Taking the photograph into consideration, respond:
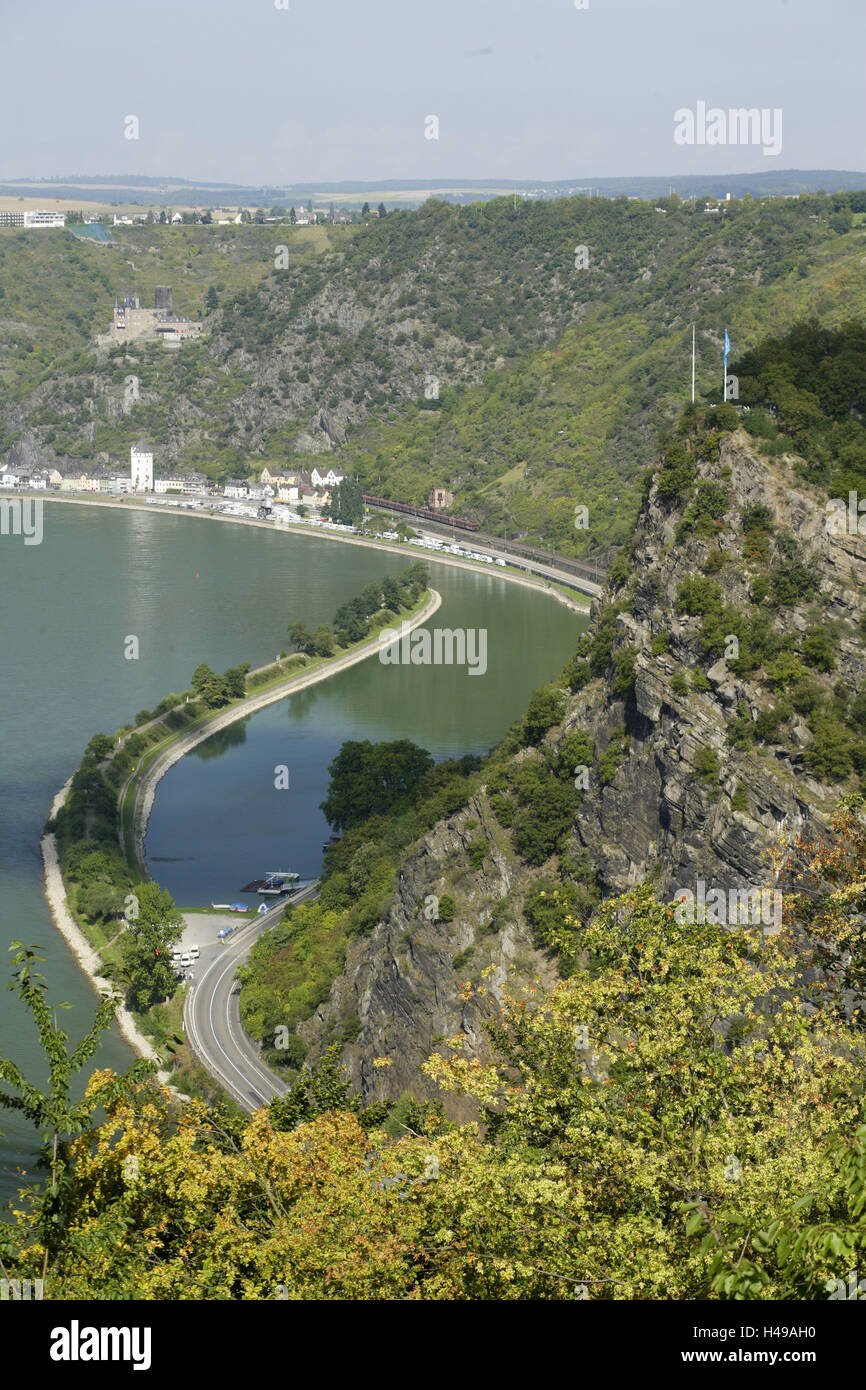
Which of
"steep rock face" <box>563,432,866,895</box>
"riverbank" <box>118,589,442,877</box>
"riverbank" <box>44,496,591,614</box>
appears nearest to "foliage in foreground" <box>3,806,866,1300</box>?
"steep rock face" <box>563,432,866,895</box>

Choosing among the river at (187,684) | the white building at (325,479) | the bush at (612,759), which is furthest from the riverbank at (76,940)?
the white building at (325,479)

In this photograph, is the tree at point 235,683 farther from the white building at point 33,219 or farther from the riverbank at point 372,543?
the white building at point 33,219

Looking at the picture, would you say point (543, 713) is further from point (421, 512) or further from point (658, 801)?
point (421, 512)

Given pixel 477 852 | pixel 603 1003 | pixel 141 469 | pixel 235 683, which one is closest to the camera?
pixel 603 1003

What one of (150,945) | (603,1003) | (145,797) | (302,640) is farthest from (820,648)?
(302,640)

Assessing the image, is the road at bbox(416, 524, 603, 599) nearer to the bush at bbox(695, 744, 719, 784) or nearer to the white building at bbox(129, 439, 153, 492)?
the white building at bbox(129, 439, 153, 492)
